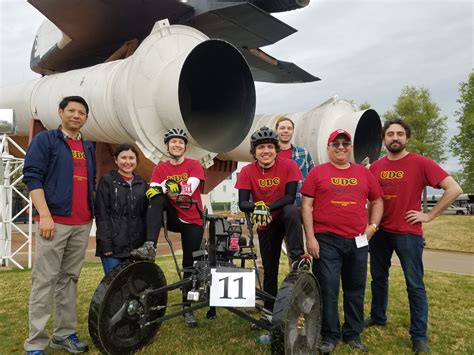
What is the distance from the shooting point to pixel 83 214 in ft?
11.7

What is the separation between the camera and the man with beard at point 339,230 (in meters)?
3.46

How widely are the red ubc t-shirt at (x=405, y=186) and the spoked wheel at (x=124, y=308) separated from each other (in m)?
2.15

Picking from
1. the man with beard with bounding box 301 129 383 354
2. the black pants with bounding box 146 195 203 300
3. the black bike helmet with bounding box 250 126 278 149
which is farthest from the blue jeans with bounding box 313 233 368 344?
the black pants with bounding box 146 195 203 300

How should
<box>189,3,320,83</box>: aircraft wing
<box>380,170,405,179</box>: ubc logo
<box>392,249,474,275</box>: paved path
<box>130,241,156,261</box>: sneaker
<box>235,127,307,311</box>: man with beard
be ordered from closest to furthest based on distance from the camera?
<box>130,241,156,261</box>: sneaker, <box>235,127,307,311</box>: man with beard, <box>380,170,405,179</box>: ubc logo, <box>392,249,474,275</box>: paved path, <box>189,3,320,83</box>: aircraft wing

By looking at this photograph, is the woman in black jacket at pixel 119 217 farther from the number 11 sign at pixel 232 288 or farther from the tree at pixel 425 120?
the tree at pixel 425 120

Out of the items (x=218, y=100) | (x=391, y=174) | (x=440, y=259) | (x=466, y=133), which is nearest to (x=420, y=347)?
(x=391, y=174)

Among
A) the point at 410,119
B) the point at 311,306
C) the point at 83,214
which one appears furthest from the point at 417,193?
the point at 410,119

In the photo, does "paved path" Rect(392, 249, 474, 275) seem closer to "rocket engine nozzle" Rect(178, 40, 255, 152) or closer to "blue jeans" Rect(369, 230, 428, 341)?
"rocket engine nozzle" Rect(178, 40, 255, 152)

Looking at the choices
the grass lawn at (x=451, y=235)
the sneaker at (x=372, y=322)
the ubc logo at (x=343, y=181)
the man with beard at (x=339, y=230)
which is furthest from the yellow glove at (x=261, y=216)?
the grass lawn at (x=451, y=235)

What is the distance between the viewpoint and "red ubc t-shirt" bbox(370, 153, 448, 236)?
3658mm

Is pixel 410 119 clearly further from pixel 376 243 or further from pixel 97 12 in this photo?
pixel 376 243

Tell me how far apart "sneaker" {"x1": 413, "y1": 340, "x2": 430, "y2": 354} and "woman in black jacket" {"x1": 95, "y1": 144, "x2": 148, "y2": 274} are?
8.52 ft

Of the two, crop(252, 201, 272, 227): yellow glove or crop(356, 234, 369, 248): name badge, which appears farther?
crop(356, 234, 369, 248): name badge

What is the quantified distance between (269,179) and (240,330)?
158 cm
